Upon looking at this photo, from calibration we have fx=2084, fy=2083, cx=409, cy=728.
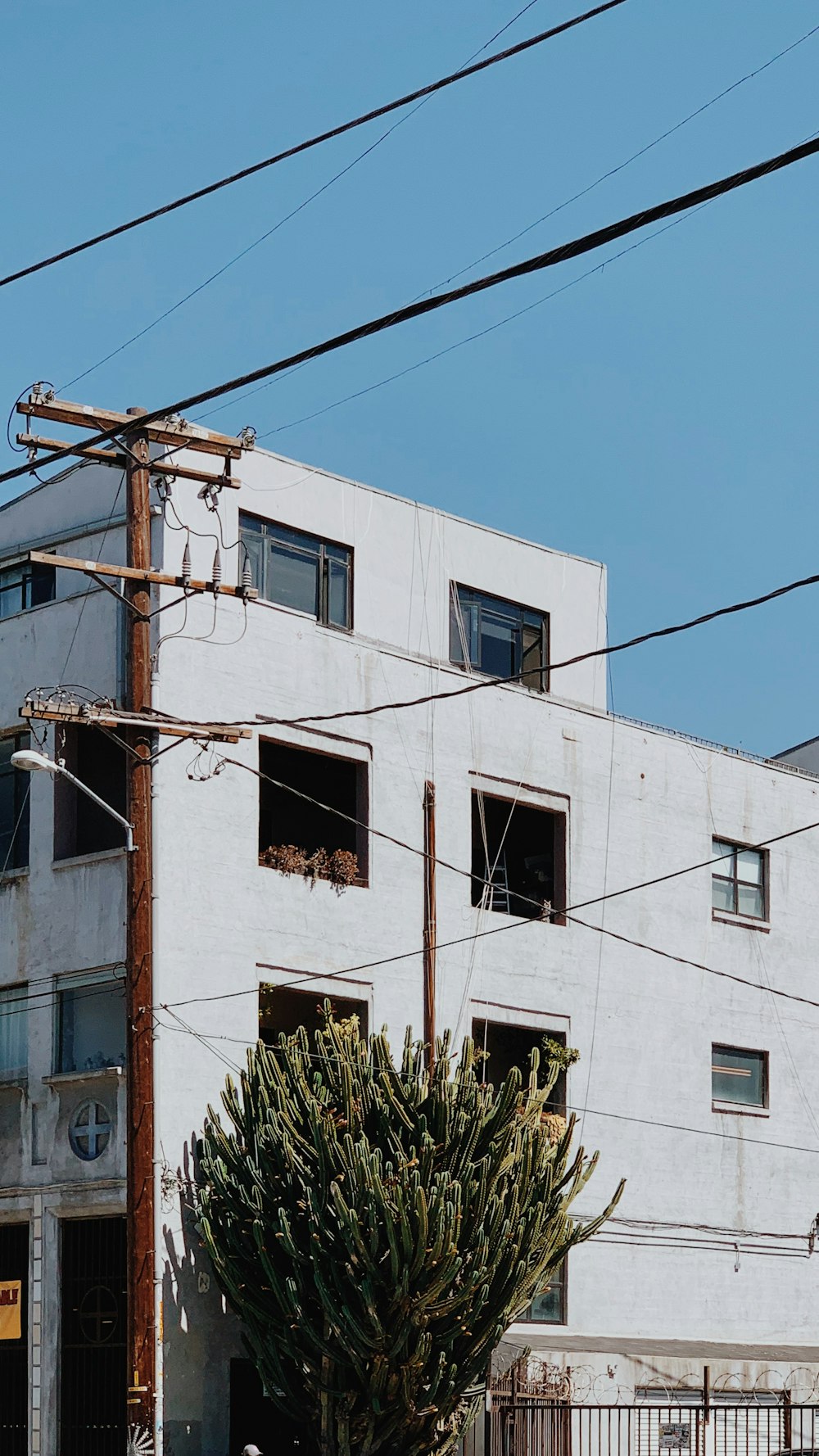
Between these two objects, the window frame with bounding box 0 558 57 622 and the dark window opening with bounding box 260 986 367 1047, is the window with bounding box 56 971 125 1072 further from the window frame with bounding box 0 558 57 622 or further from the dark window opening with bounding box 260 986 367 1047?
the window frame with bounding box 0 558 57 622

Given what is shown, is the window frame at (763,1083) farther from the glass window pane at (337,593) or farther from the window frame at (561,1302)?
the glass window pane at (337,593)

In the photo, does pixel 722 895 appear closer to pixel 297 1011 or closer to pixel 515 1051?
pixel 515 1051

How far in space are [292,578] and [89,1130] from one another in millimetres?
8970

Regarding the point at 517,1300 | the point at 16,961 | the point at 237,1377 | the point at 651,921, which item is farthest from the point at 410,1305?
the point at 651,921

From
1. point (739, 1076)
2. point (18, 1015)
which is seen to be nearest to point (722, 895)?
point (739, 1076)

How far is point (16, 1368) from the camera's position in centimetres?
2850

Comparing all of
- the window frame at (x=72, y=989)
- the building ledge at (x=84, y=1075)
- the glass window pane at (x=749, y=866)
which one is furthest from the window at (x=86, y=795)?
the glass window pane at (x=749, y=866)

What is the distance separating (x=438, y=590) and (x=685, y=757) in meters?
5.43

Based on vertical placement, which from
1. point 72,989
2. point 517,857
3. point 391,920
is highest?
point 517,857

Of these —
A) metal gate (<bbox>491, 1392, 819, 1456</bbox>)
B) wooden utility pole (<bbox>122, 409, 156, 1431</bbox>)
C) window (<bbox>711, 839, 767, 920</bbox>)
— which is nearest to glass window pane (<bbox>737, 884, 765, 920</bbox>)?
window (<bbox>711, 839, 767, 920</bbox>)

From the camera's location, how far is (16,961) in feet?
96.6

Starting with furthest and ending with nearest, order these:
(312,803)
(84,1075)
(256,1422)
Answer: (312,803), (84,1075), (256,1422)

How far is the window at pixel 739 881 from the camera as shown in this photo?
3625 centimetres

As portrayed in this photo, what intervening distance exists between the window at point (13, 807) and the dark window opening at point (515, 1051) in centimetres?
787
